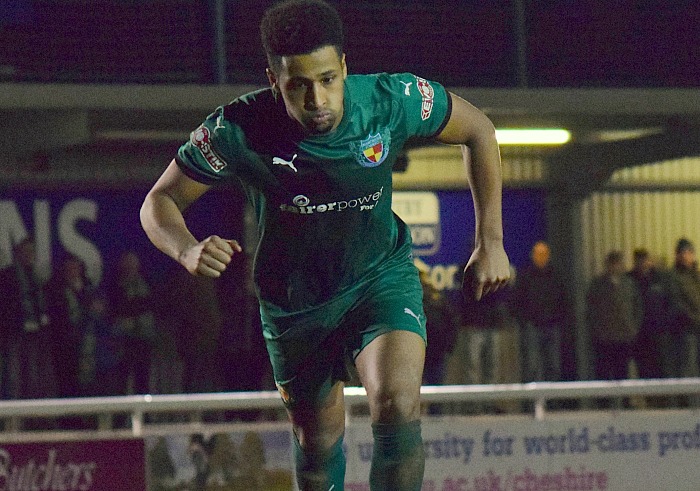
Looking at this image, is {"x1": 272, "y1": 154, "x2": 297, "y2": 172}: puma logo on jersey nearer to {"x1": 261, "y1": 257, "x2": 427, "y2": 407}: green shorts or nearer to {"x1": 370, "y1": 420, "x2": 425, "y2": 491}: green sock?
{"x1": 261, "y1": 257, "x2": 427, "y2": 407}: green shorts

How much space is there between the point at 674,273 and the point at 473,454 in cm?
Answer: 590

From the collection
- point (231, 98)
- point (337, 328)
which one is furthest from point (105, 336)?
point (337, 328)

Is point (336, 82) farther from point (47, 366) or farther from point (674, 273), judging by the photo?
point (674, 273)

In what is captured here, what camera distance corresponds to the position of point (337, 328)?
535cm

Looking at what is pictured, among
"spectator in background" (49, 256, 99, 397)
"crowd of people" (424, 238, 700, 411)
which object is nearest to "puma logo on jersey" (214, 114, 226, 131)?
"spectator in background" (49, 256, 99, 397)

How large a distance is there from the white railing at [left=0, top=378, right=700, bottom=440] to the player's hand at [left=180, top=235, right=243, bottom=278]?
4591mm

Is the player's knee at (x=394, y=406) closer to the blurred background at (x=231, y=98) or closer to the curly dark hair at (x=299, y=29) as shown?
the curly dark hair at (x=299, y=29)

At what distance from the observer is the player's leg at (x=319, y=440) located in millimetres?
5582

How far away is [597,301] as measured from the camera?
583 inches

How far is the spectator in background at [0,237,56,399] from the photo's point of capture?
1273 centimetres

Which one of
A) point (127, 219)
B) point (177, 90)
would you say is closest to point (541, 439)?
point (177, 90)

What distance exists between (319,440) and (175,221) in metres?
1.06

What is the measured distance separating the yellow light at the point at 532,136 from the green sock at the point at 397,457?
10.4m

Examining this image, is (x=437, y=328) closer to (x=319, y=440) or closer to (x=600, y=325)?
(x=600, y=325)
